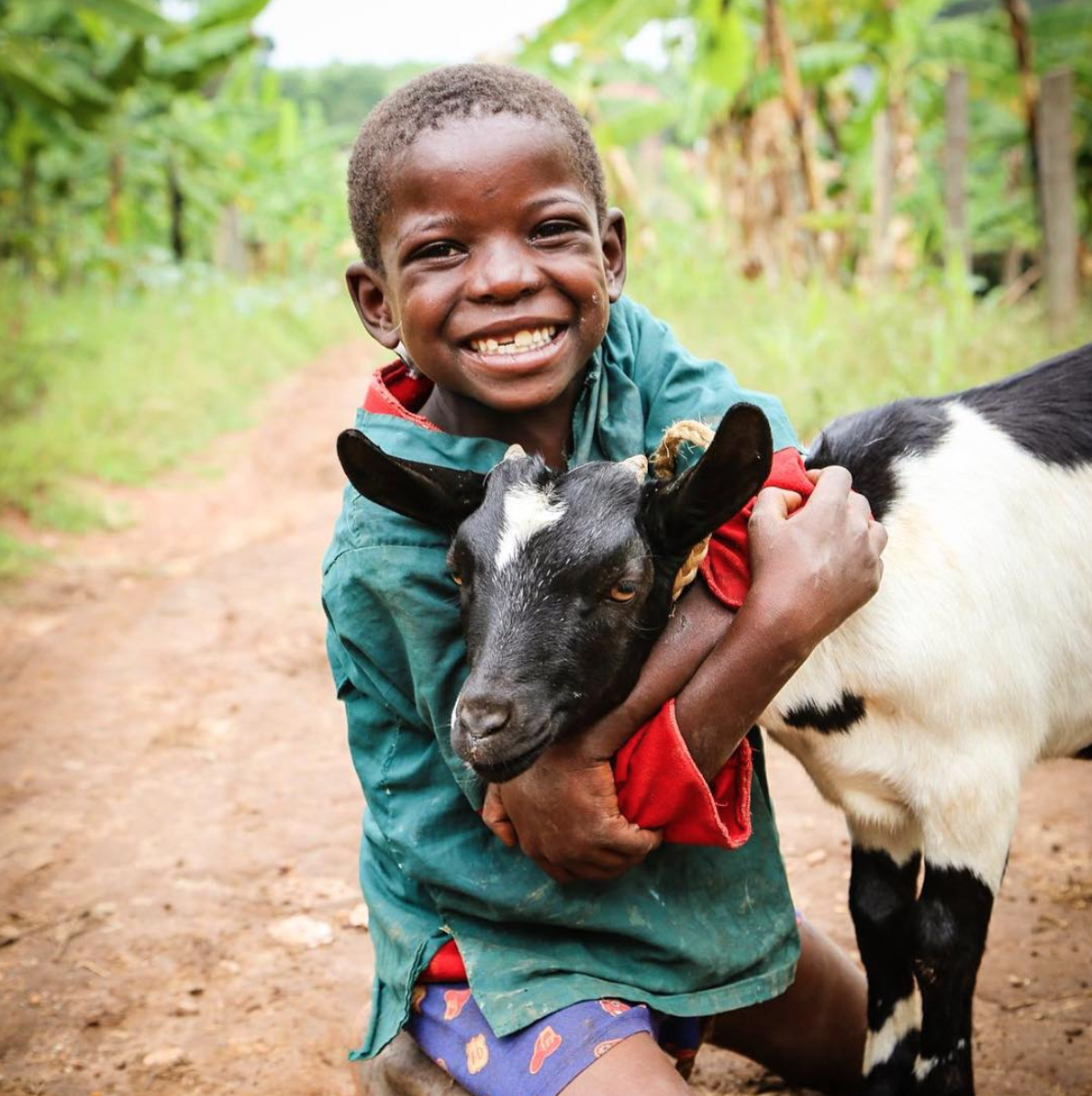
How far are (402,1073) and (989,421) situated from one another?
1.84m

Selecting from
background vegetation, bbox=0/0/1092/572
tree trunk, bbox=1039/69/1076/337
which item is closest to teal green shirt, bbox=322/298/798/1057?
background vegetation, bbox=0/0/1092/572

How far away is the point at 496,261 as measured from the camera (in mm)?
2094

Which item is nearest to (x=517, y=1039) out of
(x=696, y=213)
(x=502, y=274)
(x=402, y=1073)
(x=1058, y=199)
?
(x=402, y=1073)

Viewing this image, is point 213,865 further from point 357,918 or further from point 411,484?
point 411,484

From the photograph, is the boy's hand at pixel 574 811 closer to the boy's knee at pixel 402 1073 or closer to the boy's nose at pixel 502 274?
the boy's knee at pixel 402 1073

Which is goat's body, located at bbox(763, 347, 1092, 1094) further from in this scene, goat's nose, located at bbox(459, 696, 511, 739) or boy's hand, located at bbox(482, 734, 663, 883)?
goat's nose, located at bbox(459, 696, 511, 739)

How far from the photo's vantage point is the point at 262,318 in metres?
14.7

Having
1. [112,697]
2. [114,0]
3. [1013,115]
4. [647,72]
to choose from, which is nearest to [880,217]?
[1013,115]

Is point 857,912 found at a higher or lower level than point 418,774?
lower

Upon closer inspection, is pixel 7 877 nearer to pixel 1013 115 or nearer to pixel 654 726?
pixel 654 726

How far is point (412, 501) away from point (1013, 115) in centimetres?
1268

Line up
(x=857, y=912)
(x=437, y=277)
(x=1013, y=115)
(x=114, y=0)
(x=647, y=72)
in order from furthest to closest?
(x=647, y=72) → (x=1013, y=115) → (x=114, y=0) → (x=857, y=912) → (x=437, y=277)

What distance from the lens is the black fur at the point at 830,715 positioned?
90.1 inches

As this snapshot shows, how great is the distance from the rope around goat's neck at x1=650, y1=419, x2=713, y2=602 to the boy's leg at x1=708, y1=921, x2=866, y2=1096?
105 cm
